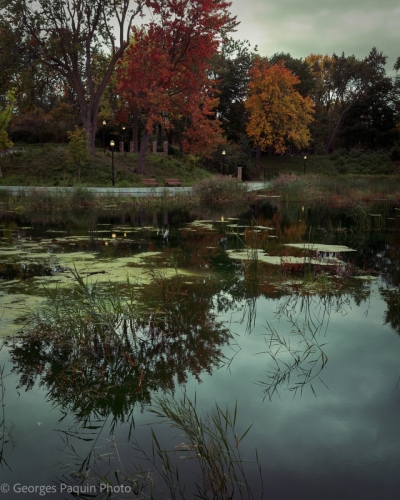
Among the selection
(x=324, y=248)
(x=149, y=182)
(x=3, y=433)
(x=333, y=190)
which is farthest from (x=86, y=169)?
(x=3, y=433)

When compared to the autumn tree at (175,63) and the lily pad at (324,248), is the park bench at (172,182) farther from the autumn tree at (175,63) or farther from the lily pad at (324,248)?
the lily pad at (324,248)

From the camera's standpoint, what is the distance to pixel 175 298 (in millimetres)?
6977

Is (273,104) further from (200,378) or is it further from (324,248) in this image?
(200,378)

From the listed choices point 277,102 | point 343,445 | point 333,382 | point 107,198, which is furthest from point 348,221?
point 277,102

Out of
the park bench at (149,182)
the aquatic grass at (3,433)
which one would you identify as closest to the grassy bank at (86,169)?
the park bench at (149,182)

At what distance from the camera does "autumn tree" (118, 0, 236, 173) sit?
2605 centimetres

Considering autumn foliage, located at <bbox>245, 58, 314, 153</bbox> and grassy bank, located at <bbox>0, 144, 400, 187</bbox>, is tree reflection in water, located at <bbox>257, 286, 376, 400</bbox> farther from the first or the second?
autumn foliage, located at <bbox>245, 58, 314, 153</bbox>

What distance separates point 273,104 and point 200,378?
4126 cm

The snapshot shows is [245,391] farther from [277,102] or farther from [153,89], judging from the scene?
[277,102]

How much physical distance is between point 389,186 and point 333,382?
25.7 m

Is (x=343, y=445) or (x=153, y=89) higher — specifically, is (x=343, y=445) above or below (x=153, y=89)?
below

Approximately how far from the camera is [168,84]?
2753 centimetres

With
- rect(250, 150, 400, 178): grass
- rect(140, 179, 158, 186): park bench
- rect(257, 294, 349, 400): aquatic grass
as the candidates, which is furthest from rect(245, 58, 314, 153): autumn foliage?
rect(257, 294, 349, 400): aquatic grass

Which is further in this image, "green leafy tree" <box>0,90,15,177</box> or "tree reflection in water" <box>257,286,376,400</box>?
"green leafy tree" <box>0,90,15,177</box>
